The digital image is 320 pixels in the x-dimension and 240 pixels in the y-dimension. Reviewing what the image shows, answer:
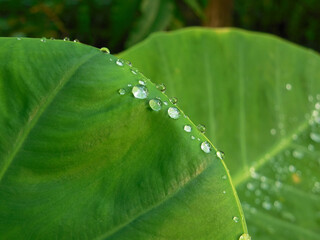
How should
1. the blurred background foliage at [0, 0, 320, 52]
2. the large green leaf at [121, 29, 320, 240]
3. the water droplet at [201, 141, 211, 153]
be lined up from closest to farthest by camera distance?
the water droplet at [201, 141, 211, 153], the large green leaf at [121, 29, 320, 240], the blurred background foliage at [0, 0, 320, 52]

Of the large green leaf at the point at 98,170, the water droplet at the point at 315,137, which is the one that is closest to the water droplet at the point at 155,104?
the large green leaf at the point at 98,170

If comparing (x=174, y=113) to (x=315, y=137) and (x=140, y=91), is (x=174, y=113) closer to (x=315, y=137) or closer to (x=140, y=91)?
(x=140, y=91)

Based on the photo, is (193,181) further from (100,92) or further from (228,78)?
(228,78)

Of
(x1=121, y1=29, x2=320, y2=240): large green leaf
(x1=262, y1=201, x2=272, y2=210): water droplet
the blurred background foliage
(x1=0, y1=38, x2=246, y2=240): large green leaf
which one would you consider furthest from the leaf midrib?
the blurred background foliage

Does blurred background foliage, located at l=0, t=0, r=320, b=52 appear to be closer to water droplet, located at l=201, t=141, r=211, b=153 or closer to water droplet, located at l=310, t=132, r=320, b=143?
water droplet, located at l=310, t=132, r=320, b=143

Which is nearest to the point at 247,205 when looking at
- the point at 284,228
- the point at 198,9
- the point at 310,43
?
the point at 284,228

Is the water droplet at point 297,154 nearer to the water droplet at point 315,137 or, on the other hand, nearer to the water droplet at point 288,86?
the water droplet at point 315,137

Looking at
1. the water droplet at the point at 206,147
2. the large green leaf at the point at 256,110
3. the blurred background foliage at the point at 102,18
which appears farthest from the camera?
the blurred background foliage at the point at 102,18
